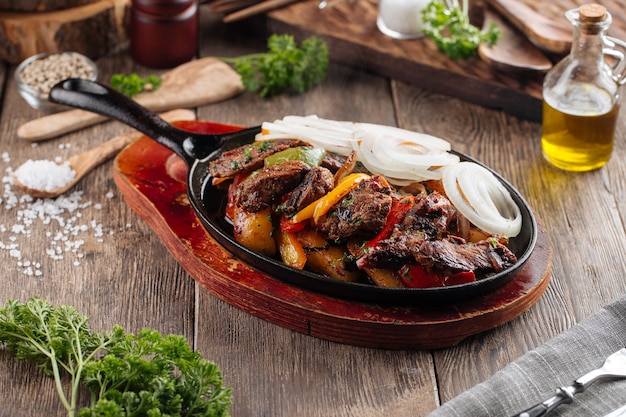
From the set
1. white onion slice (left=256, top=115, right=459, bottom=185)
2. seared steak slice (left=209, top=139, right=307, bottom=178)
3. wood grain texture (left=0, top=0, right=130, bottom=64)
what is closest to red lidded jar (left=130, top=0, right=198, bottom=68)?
wood grain texture (left=0, top=0, right=130, bottom=64)

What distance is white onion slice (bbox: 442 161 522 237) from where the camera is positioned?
3.22m

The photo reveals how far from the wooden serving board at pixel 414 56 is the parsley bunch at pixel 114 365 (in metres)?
2.75

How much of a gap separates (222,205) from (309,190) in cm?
57

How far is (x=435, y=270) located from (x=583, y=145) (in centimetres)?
165

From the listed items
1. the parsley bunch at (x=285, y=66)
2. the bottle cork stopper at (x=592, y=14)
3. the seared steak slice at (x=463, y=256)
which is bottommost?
the parsley bunch at (x=285, y=66)

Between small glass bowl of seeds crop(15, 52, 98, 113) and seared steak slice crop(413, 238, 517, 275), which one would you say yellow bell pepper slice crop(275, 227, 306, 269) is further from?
small glass bowl of seeds crop(15, 52, 98, 113)

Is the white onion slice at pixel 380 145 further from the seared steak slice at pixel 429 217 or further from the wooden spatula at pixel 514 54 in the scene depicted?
the wooden spatula at pixel 514 54

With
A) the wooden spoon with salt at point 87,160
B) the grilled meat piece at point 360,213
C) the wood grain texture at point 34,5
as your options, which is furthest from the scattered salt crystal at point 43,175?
the grilled meat piece at point 360,213

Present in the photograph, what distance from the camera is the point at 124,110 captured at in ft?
13.0

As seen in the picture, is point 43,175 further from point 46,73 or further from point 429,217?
point 429,217

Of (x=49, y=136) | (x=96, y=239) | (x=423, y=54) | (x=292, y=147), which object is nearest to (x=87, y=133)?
(x=49, y=136)

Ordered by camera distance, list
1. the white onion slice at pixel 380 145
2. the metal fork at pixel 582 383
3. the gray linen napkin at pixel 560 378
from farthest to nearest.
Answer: the white onion slice at pixel 380 145
the gray linen napkin at pixel 560 378
the metal fork at pixel 582 383

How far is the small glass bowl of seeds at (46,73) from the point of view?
4750 millimetres

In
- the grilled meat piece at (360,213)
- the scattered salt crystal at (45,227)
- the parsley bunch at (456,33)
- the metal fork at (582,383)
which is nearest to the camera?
the metal fork at (582,383)
